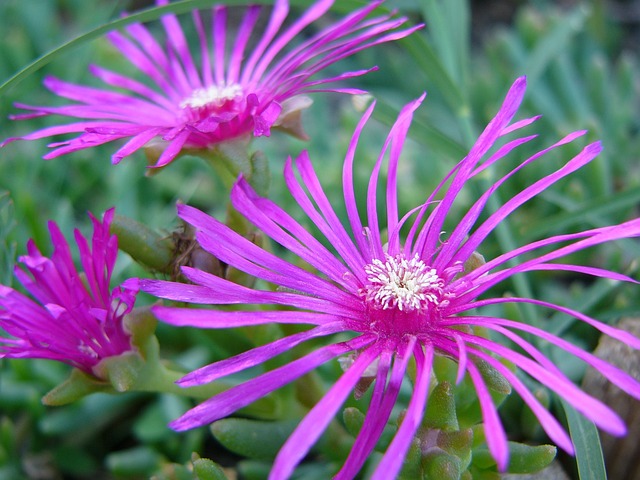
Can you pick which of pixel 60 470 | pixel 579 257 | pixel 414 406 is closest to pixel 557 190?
pixel 579 257

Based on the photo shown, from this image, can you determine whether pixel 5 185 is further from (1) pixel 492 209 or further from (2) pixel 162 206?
(1) pixel 492 209

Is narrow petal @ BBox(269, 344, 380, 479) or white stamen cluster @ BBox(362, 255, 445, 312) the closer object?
narrow petal @ BBox(269, 344, 380, 479)

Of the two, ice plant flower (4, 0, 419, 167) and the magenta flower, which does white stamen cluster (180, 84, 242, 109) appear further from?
the magenta flower

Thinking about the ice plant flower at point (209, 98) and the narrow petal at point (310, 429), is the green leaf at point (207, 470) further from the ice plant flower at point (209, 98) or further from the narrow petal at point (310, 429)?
the ice plant flower at point (209, 98)

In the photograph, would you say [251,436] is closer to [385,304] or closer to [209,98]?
[385,304]

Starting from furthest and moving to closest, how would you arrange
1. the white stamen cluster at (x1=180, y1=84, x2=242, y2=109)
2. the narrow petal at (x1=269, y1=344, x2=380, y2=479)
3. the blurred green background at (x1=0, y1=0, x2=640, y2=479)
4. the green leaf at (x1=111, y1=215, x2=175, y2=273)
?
the blurred green background at (x1=0, y1=0, x2=640, y2=479) → the white stamen cluster at (x1=180, y1=84, x2=242, y2=109) → the green leaf at (x1=111, y1=215, x2=175, y2=273) → the narrow petal at (x1=269, y1=344, x2=380, y2=479)

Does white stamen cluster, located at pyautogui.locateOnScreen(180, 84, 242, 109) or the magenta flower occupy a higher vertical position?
white stamen cluster, located at pyautogui.locateOnScreen(180, 84, 242, 109)

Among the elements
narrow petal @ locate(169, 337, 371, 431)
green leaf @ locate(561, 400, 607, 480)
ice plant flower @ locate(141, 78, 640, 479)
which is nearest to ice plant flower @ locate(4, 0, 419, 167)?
ice plant flower @ locate(141, 78, 640, 479)

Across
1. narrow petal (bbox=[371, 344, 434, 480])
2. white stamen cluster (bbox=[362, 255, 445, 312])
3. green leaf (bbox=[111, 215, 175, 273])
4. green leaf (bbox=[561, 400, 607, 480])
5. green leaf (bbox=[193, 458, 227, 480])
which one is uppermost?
white stamen cluster (bbox=[362, 255, 445, 312])
